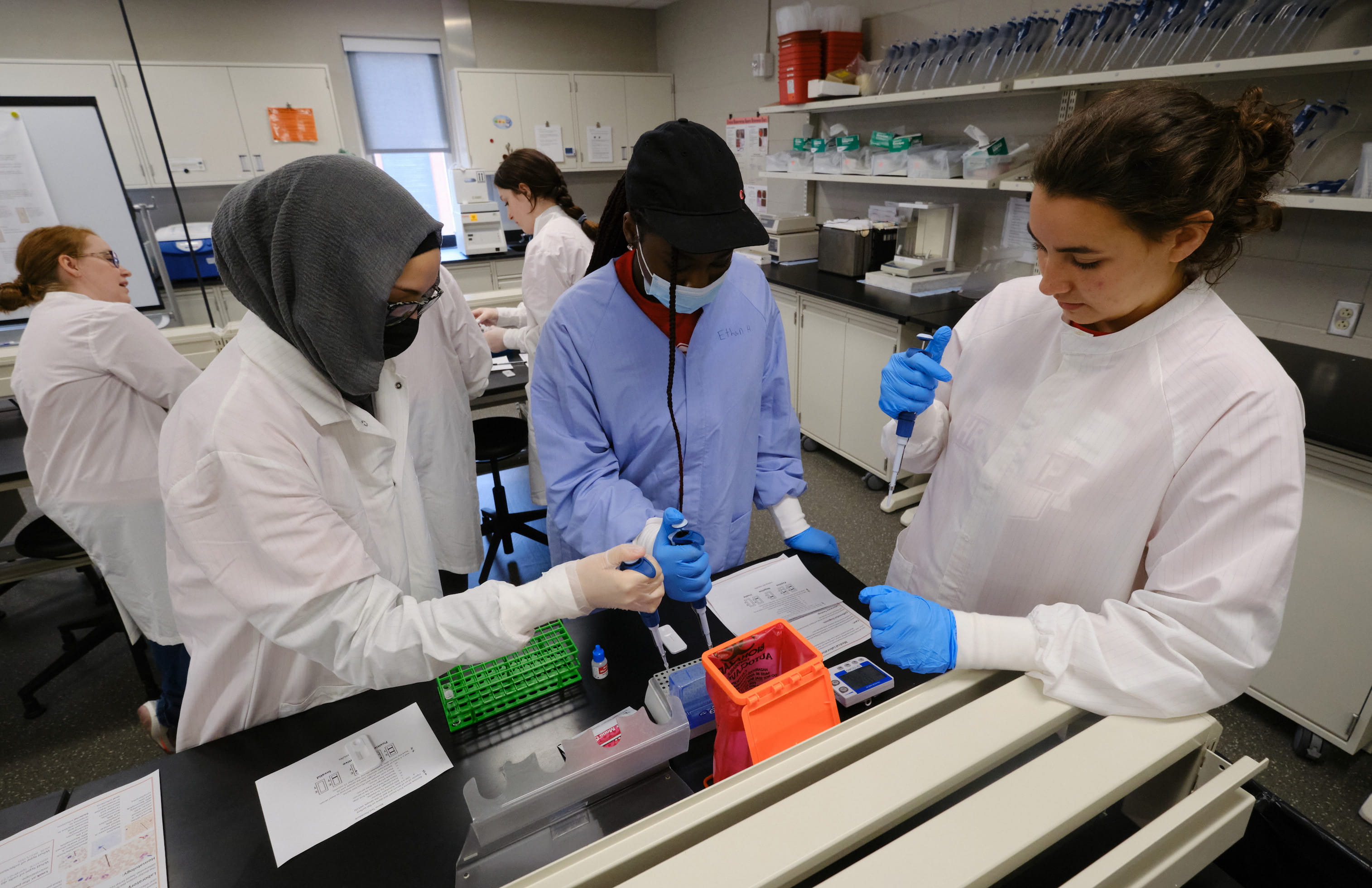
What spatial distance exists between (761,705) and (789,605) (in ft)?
1.57

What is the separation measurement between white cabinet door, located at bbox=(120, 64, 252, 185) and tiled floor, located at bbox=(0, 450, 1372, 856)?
273cm

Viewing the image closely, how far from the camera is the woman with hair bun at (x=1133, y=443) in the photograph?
27.1 inches

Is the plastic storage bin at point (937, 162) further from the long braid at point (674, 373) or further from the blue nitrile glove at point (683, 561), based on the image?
the blue nitrile glove at point (683, 561)

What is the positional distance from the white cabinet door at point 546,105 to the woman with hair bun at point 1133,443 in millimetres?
4695

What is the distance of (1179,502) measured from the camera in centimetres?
79

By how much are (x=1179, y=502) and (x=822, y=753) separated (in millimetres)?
586

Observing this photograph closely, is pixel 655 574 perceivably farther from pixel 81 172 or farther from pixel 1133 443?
pixel 81 172

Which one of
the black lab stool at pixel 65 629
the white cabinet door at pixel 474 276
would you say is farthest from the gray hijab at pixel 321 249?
the white cabinet door at pixel 474 276

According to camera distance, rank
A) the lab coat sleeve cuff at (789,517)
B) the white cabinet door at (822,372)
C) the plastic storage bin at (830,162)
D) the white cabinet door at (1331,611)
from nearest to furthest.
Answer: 1. the lab coat sleeve cuff at (789,517)
2. the white cabinet door at (1331,611)
3. the white cabinet door at (822,372)
4. the plastic storage bin at (830,162)

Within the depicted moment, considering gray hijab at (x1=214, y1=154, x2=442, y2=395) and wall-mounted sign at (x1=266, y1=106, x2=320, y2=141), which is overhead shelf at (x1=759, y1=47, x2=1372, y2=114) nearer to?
gray hijab at (x1=214, y1=154, x2=442, y2=395)

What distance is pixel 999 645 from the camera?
70 cm

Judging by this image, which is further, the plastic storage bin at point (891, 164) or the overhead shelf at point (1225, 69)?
the plastic storage bin at point (891, 164)

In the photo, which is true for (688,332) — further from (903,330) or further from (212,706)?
(903,330)

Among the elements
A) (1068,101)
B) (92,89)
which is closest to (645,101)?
(92,89)
